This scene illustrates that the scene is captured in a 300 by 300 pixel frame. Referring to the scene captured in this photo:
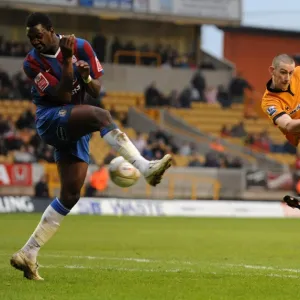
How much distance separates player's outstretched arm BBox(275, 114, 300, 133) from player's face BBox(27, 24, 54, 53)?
2821mm

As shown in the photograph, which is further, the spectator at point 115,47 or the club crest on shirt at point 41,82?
the spectator at point 115,47

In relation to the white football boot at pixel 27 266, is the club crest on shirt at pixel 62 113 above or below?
above

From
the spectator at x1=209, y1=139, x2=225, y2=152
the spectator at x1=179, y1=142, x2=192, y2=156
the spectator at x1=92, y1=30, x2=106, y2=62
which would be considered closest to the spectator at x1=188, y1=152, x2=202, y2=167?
the spectator at x1=179, y1=142, x2=192, y2=156

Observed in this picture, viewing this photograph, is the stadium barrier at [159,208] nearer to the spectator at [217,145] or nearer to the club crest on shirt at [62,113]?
the spectator at [217,145]

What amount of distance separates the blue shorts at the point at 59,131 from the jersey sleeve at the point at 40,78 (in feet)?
0.68

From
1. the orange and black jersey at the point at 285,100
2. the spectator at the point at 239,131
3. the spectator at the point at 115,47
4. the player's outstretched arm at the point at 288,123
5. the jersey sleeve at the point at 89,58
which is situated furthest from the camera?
the spectator at the point at 115,47

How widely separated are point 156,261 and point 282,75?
10.4ft

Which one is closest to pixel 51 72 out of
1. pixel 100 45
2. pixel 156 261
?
pixel 156 261

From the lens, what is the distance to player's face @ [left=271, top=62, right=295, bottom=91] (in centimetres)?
1067

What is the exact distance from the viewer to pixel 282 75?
424 inches

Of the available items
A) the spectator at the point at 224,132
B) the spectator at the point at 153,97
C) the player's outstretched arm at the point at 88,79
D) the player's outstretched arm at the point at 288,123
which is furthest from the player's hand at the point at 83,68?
the spectator at the point at 153,97

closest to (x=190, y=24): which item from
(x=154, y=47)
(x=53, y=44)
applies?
(x=154, y=47)

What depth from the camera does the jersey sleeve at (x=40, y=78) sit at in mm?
9547

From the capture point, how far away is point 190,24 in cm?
4378
